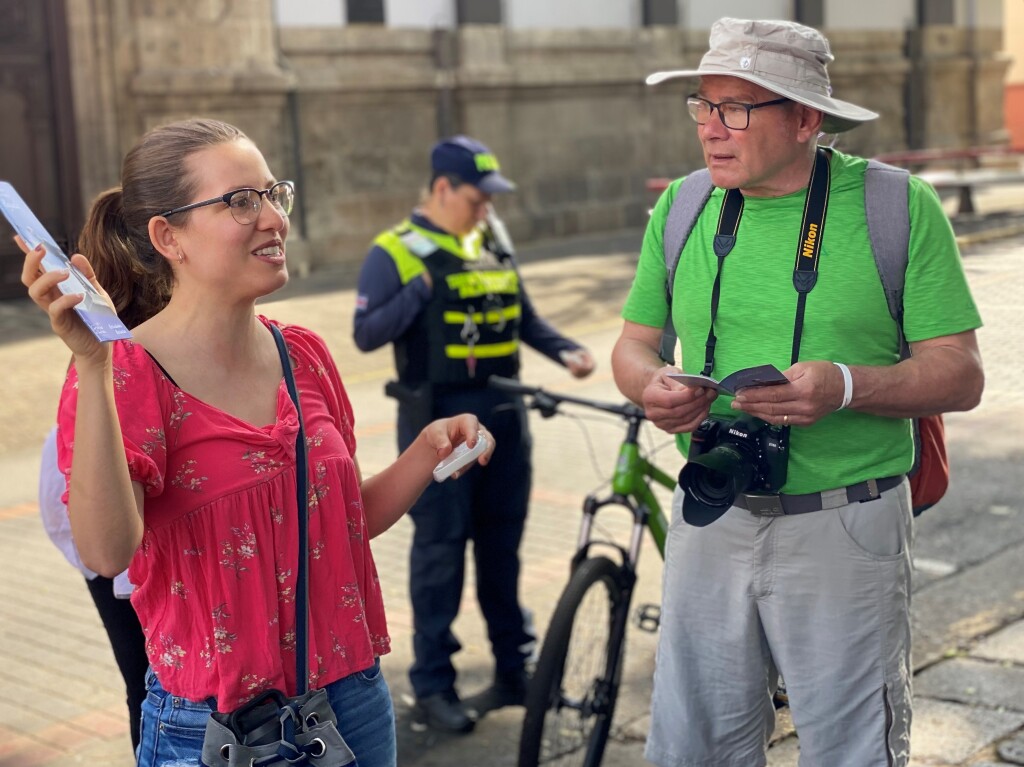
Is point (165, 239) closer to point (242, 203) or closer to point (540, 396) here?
point (242, 203)

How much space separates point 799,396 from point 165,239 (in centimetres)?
123

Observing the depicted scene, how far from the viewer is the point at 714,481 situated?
303cm

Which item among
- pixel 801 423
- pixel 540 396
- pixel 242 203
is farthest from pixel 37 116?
pixel 801 423

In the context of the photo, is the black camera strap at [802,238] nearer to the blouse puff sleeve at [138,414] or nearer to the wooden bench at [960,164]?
the blouse puff sleeve at [138,414]

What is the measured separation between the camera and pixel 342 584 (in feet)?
8.36

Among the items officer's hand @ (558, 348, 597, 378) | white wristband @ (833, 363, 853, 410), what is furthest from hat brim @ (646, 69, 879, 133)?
officer's hand @ (558, 348, 597, 378)

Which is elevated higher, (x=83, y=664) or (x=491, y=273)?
(x=491, y=273)

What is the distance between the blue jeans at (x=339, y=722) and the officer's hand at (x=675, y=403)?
0.78 m

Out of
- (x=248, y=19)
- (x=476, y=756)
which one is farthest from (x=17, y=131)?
(x=476, y=756)

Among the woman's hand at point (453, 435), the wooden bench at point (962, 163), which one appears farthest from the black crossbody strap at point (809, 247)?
the wooden bench at point (962, 163)

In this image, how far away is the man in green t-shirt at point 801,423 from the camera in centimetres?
295

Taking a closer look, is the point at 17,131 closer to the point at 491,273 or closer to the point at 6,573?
the point at 6,573

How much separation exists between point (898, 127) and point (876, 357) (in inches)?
949

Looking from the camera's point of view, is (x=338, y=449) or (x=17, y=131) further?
(x=17, y=131)
